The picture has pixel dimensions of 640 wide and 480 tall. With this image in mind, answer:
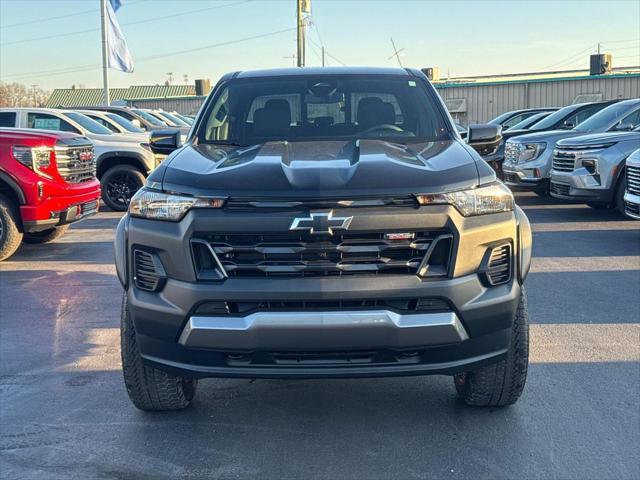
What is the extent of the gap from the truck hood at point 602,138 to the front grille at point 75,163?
6.87m

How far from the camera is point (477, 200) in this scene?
10.3 ft

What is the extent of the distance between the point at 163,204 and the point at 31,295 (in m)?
4.01

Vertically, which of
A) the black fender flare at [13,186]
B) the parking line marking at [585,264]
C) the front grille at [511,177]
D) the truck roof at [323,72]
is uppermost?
the truck roof at [323,72]

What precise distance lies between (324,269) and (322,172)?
0.46 m

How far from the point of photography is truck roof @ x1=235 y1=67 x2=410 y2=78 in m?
4.89

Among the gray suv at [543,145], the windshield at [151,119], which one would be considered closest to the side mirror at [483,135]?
the gray suv at [543,145]

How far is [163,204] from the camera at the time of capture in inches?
125

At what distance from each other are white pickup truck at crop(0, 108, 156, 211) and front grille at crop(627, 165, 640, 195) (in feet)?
25.1

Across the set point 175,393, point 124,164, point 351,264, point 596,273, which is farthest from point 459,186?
point 124,164

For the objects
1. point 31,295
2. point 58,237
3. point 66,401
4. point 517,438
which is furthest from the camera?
point 58,237

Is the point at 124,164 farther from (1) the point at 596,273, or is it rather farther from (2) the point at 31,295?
(1) the point at 596,273

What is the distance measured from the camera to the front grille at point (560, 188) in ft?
34.3

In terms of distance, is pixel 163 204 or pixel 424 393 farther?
pixel 424 393

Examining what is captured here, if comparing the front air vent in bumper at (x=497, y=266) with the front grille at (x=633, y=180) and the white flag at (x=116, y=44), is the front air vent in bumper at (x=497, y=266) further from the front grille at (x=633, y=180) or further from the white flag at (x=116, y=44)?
the white flag at (x=116, y=44)
